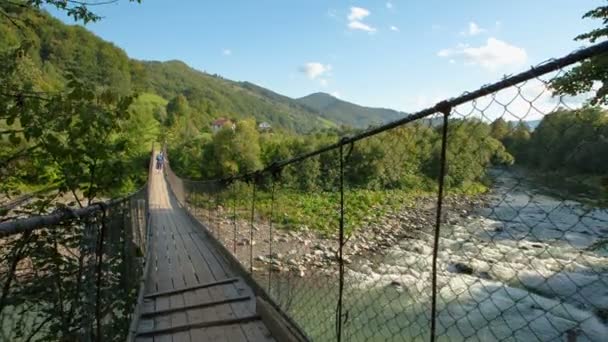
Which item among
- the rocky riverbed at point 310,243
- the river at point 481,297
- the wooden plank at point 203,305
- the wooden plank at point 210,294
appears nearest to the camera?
the wooden plank at point 210,294

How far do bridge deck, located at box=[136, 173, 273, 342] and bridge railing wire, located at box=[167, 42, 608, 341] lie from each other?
9.3 inches

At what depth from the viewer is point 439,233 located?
119 centimetres

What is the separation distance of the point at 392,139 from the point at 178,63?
144395 mm

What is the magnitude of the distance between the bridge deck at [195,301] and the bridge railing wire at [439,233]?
236 mm

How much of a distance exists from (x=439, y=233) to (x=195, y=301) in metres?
2.13

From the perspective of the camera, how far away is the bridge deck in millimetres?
2199

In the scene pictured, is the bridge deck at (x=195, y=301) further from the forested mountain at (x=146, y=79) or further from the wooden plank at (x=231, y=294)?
the forested mountain at (x=146, y=79)

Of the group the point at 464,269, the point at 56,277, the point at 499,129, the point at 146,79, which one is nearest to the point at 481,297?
the point at 464,269

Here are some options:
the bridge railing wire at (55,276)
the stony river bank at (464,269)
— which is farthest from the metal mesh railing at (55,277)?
the stony river bank at (464,269)

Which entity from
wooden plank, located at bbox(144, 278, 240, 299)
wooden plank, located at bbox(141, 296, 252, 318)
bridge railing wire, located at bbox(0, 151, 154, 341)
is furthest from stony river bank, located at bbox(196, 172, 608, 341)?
bridge railing wire, located at bbox(0, 151, 154, 341)

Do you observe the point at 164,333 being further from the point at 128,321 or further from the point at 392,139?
the point at 392,139

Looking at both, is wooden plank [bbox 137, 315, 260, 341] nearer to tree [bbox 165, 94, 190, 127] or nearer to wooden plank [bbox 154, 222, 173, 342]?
wooden plank [bbox 154, 222, 173, 342]

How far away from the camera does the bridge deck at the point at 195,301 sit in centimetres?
220

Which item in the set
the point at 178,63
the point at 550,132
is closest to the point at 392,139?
the point at 550,132
